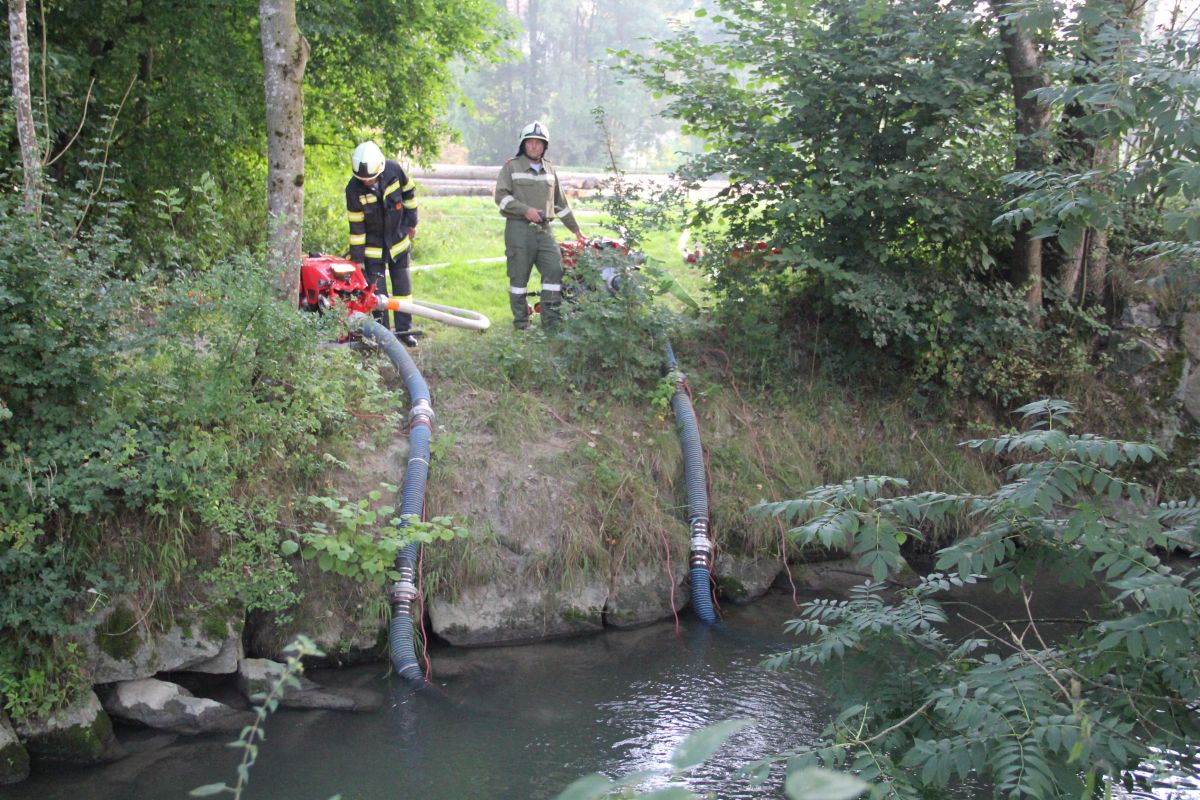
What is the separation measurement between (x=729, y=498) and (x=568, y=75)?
31691 millimetres

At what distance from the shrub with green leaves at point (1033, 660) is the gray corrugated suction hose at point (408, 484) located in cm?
353

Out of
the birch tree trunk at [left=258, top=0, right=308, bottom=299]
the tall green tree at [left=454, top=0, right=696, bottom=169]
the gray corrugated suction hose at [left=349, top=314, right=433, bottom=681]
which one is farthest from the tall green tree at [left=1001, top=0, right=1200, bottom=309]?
the tall green tree at [left=454, top=0, right=696, bottom=169]

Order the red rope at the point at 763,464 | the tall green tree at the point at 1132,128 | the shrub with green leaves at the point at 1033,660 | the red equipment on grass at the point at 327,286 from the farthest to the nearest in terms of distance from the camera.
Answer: the red equipment on grass at the point at 327,286, the red rope at the point at 763,464, the tall green tree at the point at 1132,128, the shrub with green leaves at the point at 1033,660

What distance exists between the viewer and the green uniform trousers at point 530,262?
9.86 m

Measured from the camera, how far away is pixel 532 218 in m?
9.66

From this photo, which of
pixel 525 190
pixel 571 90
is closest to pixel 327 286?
pixel 525 190

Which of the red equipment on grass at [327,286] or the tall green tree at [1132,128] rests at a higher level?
the tall green tree at [1132,128]

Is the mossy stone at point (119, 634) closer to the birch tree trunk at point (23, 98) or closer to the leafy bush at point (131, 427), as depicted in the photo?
the leafy bush at point (131, 427)

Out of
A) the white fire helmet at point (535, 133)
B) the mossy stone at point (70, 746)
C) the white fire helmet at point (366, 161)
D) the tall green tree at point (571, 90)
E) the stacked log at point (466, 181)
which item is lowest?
the mossy stone at point (70, 746)

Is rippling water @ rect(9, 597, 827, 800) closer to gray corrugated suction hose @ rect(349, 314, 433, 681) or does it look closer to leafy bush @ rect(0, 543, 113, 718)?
gray corrugated suction hose @ rect(349, 314, 433, 681)

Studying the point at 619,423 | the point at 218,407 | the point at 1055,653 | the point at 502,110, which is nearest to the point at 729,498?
the point at 619,423

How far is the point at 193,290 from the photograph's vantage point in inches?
258

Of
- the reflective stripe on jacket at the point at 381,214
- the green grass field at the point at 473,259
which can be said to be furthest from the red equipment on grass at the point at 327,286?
the green grass field at the point at 473,259

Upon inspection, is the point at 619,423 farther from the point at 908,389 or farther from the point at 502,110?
the point at 502,110
